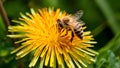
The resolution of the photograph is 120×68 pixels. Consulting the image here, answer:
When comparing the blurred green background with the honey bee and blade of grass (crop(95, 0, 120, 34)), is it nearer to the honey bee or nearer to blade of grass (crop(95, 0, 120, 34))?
blade of grass (crop(95, 0, 120, 34))

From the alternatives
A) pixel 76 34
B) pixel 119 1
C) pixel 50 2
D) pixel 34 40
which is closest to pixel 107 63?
pixel 76 34

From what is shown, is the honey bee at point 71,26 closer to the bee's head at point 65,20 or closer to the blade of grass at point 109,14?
the bee's head at point 65,20

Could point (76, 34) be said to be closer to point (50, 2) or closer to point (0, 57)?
point (0, 57)

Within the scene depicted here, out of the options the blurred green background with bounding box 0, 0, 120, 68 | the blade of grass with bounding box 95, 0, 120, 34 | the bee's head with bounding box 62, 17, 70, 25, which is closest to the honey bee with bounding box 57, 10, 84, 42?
the bee's head with bounding box 62, 17, 70, 25

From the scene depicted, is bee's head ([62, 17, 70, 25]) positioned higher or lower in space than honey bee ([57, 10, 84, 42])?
higher

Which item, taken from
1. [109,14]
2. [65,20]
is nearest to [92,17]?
[109,14]

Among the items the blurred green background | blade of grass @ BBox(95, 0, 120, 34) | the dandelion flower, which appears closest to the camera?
the dandelion flower

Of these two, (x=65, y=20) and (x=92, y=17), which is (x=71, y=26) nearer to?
(x=65, y=20)

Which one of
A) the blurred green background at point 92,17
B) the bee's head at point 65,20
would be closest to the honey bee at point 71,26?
the bee's head at point 65,20
